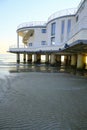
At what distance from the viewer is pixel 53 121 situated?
17.3 feet

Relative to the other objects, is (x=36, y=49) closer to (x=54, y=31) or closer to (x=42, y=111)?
(x=54, y=31)

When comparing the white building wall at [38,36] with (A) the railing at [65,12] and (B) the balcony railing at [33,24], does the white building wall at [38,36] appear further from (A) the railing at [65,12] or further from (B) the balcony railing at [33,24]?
(A) the railing at [65,12]

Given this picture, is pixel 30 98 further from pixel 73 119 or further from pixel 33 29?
pixel 33 29

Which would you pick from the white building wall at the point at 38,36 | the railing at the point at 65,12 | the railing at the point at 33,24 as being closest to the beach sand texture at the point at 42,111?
the railing at the point at 65,12

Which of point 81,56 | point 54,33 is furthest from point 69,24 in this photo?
point 81,56

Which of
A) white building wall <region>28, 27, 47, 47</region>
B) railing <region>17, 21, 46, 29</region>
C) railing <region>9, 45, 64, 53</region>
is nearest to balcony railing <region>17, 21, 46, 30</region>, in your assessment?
railing <region>17, 21, 46, 29</region>

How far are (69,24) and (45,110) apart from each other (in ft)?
77.7

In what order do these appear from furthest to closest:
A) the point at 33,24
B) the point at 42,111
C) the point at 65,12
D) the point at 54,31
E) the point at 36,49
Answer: the point at 33,24, the point at 36,49, the point at 54,31, the point at 65,12, the point at 42,111

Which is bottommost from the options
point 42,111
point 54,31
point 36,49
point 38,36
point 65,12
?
point 42,111

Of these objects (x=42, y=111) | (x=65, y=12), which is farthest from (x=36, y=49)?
(x=42, y=111)

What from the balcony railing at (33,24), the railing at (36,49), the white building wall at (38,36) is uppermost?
the balcony railing at (33,24)

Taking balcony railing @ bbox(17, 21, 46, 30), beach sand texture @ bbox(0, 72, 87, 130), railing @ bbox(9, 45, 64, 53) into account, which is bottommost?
beach sand texture @ bbox(0, 72, 87, 130)

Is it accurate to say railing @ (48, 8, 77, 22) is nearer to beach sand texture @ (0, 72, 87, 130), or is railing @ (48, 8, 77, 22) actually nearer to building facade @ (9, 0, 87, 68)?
building facade @ (9, 0, 87, 68)

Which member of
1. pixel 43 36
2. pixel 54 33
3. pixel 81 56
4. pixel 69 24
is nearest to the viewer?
pixel 81 56
